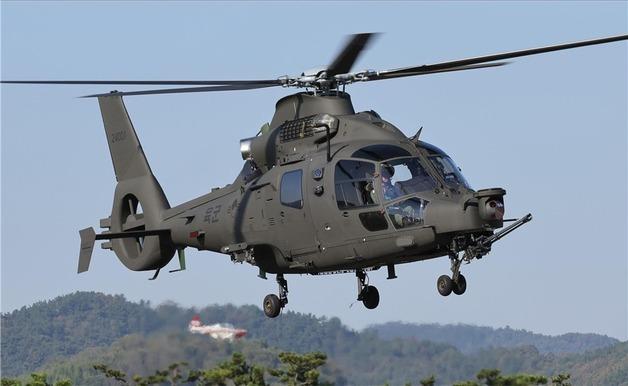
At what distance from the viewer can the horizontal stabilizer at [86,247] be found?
96.4ft

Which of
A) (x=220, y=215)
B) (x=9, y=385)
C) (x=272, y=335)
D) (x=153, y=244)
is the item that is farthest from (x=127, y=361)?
(x=9, y=385)

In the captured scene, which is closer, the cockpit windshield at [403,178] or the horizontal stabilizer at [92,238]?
the cockpit windshield at [403,178]

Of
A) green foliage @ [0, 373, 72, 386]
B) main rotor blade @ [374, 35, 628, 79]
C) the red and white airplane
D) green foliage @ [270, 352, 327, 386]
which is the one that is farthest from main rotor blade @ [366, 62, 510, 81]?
green foliage @ [0, 373, 72, 386]

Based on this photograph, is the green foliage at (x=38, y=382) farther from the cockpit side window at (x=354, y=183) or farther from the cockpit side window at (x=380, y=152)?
the cockpit side window at (x=380, y=152)

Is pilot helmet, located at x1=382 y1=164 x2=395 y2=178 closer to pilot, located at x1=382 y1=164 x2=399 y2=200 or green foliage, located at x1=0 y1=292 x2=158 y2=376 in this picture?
pilot, located at x1=382 y1=164 x2=399 y2=200

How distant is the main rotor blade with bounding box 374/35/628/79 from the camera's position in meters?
22.2

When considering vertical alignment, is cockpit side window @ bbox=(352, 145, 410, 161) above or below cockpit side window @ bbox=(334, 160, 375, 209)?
above

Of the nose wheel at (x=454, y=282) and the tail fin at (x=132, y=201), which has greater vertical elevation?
the tail fin at (x=132, y=201)

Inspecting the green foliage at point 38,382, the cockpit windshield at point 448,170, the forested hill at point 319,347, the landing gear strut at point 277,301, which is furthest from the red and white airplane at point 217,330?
the green foliage at point 38,382

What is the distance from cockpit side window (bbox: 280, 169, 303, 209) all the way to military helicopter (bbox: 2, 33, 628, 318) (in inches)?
0.7

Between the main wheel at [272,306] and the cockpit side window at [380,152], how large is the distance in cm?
351

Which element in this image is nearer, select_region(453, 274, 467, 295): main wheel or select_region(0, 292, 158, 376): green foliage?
select_region(453, 274, 467, 295): main wheel

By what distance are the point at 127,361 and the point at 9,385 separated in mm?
23525

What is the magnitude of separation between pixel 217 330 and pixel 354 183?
35.3 feet
